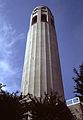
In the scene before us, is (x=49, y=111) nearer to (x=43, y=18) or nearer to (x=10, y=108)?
(x=10, y=108)

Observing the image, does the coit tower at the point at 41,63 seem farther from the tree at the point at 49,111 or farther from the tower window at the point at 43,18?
the tree at the point at 49,111

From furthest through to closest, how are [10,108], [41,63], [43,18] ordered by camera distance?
[43,18], [41,63], [10,108]

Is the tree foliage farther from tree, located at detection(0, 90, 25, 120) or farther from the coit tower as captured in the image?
the coit tower

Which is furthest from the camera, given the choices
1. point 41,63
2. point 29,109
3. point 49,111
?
point 41,63

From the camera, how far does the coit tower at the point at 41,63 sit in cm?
2522

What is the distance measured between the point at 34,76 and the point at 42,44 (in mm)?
5892

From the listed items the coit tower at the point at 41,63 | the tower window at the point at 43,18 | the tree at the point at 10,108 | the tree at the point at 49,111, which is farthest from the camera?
the tower window at the point at 43,18

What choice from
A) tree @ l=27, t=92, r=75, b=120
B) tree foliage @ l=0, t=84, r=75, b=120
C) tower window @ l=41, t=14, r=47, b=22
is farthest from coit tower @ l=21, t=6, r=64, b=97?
tree foliage @ l=0, t=84, r=75, b=120

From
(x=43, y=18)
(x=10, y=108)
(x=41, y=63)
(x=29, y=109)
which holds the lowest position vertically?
(x=10, y=108)

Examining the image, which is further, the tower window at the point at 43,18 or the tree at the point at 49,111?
the tower window at the point at 43,18

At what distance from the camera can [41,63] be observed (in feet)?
89.8

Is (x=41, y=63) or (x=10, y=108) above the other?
(x=41, y=63)

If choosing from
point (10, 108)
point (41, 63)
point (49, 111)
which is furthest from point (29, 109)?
point (41, 63)

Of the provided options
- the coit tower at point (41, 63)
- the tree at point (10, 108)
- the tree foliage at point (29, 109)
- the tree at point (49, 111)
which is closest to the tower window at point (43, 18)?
the coit tower at point (41, 63)
